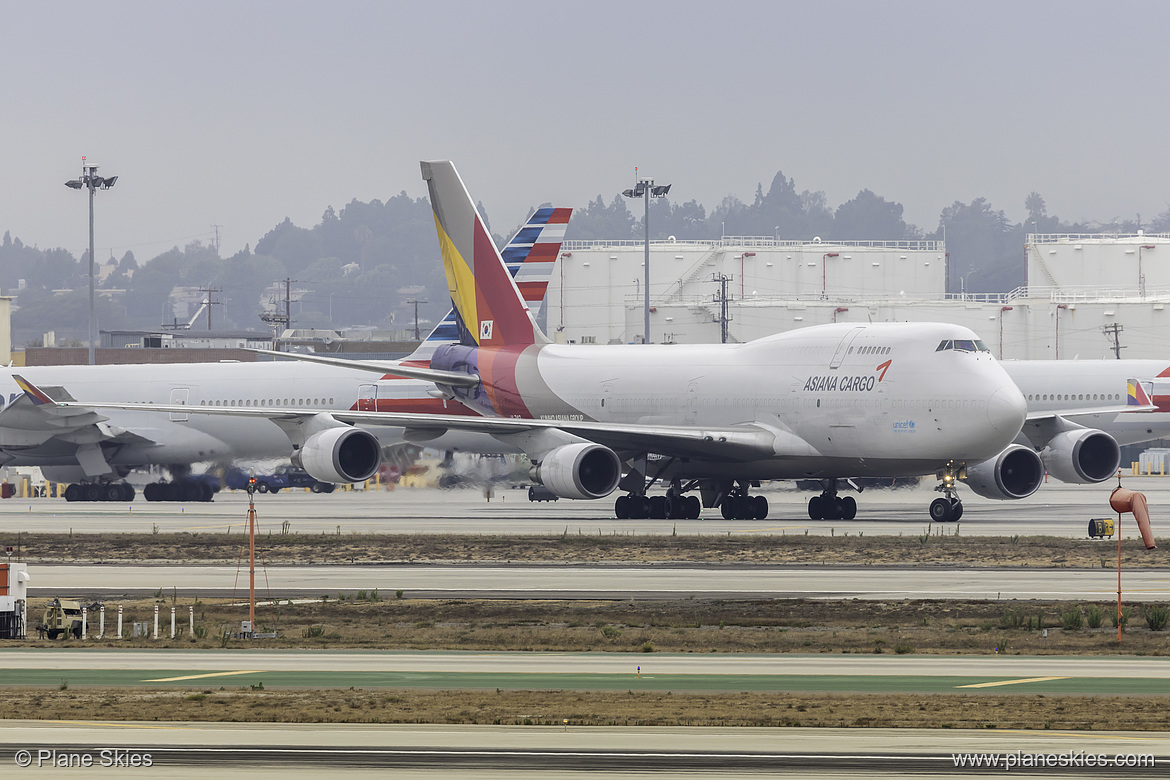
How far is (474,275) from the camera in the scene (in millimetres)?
52219

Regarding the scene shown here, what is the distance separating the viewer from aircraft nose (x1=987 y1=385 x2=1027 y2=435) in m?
39.9

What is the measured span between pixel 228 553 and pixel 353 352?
88.0 metres

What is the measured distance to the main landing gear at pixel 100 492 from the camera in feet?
203

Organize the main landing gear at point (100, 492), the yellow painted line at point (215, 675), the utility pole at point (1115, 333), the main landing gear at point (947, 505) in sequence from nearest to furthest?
1. the yellow painted line at point (215, 675)
2. the main landing gear at point (947, 505)
3. the main landing gear at point (100, 492)
4. the utility pole at point (1115, 333)

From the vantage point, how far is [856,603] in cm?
2512

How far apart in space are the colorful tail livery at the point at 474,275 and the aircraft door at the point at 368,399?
5.82 m

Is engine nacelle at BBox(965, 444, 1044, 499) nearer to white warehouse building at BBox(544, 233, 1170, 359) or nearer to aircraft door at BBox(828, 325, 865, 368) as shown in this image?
aircraft door at BBox(828, 325, 865, 368)

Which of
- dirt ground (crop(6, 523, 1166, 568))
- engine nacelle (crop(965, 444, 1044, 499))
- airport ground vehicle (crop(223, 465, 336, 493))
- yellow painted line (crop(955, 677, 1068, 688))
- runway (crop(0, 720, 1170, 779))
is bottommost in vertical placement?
airport ground vehicle (crop(223, 465, 336, 493))

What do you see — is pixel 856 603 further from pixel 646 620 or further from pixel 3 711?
pixel 3 711

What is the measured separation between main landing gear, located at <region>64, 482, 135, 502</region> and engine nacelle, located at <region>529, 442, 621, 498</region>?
24166 mm

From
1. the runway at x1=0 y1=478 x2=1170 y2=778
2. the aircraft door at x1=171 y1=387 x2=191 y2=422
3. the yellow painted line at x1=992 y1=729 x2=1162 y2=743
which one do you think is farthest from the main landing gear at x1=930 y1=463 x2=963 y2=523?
the aircraft door at x1=171 y1=387 x2=191 y2=422

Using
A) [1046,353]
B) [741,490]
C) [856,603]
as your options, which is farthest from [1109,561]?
[1046,353]

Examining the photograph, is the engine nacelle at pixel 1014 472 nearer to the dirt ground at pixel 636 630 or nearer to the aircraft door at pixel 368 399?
the dirt ground at pixel 636 630

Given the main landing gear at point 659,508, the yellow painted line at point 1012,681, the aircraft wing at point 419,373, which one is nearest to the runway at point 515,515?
the main landing gear at point 659,508
